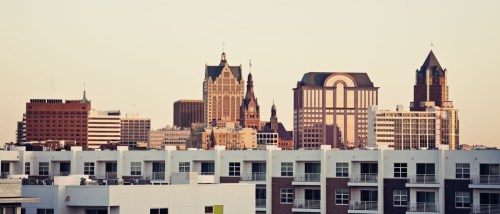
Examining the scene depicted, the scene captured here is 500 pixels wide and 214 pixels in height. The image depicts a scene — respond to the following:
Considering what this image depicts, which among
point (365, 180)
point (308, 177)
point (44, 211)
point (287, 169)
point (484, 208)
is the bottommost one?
point (44, 211)

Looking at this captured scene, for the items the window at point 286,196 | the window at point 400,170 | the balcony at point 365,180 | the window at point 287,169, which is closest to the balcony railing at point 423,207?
the window at point 400,170

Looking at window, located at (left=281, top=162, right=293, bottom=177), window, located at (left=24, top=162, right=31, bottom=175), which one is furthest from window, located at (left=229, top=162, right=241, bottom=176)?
window, located at (left=24, top=162, right=31, bottom=175)

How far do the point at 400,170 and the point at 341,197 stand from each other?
6442mm

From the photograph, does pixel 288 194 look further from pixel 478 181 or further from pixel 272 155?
pixel 478 181

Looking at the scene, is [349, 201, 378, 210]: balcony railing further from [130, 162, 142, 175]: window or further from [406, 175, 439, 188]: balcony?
[130, 162, 142, 175]: window

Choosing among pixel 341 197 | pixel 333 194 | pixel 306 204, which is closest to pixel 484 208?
pixel 341 197

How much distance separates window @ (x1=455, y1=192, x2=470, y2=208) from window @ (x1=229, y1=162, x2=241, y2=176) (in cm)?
2254

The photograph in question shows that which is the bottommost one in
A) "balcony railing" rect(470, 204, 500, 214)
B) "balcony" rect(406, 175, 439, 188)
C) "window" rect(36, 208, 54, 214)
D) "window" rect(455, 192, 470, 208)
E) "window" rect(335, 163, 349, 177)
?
"window" rect(36, 208, 54, 214)

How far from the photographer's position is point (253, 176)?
141000 mm

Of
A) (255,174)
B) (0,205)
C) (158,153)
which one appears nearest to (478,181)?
(255,174)

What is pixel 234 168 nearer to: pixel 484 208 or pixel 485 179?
pixel 485 179

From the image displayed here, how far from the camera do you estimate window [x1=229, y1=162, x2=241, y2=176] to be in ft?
465

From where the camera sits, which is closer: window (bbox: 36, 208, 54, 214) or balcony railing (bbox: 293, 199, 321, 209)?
window (bbox: 36, 208, 54, 214)

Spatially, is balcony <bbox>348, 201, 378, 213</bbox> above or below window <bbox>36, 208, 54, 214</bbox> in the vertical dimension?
above
